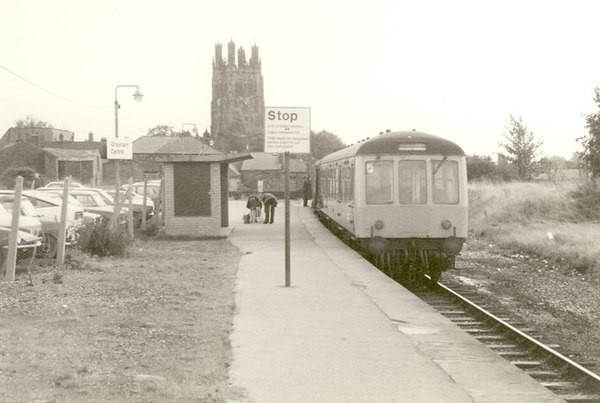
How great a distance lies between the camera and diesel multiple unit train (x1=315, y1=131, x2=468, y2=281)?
16.9 m

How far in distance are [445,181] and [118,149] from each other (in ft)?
31.6

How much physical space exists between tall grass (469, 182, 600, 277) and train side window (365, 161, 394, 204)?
188 inches

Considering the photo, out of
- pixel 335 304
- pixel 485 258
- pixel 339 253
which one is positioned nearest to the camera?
pixel 335 304

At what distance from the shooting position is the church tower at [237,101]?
130725 millimetres

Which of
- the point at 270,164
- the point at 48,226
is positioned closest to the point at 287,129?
the point at 48,226

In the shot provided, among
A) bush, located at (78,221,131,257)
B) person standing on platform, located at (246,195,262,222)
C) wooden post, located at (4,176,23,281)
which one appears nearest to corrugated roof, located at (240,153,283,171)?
person standing on platform, located at (246,195,262,222)

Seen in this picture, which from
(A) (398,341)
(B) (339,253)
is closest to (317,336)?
(A) (398,341)

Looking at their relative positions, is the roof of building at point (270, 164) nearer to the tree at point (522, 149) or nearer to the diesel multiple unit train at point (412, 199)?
the tree at point (522, 149)

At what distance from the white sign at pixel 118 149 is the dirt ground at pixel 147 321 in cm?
388

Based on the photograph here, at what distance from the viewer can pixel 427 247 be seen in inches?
667

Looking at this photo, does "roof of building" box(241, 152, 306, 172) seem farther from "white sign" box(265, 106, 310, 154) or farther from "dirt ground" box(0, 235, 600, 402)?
"white sign" box(265, 106, 310, 154)

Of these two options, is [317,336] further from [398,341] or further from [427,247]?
[427,247]

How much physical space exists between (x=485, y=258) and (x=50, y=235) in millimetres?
11267

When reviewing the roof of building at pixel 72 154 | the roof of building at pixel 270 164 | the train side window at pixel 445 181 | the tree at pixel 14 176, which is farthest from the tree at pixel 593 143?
the roof of building at pixel 270 164
